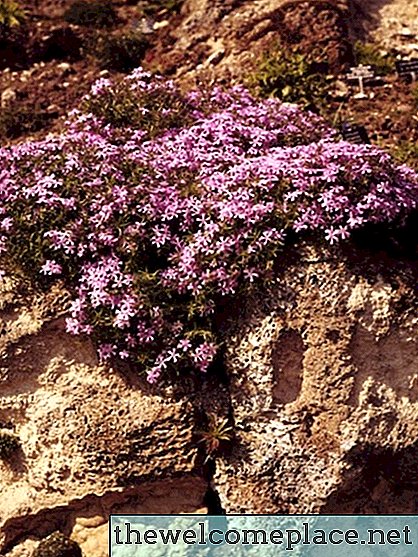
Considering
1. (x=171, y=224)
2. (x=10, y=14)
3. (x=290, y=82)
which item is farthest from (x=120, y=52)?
(x=171, y=224)

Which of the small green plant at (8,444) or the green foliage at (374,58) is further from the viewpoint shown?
the green foliage at (374,58)

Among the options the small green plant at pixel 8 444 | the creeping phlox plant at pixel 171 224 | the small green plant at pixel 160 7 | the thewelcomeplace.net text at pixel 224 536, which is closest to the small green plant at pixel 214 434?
the creeping phlox plant at pixel 171 224

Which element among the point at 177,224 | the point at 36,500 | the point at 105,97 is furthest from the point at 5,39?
the point at 36,500

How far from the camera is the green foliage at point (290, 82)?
977 centimetres

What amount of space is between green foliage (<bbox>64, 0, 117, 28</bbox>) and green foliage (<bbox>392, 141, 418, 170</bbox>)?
16.0ft

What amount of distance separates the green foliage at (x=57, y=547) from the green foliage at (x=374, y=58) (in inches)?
255

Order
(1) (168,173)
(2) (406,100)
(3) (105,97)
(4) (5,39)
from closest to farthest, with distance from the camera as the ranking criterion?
(1) (168,173)
(3) (105,97)
(2) (406,100)
(4) (5,39)

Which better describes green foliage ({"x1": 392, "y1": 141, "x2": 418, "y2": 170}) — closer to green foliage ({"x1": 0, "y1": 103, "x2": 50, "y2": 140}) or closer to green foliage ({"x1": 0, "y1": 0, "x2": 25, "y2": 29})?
green foliage ({"x1": 0, "y1": 103, "x2": 50, "y2": 140})

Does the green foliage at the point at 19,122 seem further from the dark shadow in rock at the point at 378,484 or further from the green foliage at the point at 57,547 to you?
the dark shadow in rock at the point at 378,484

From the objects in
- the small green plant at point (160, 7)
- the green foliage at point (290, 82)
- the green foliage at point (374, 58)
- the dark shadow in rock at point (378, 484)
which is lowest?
the dark shadow in rock at point (378, 484)

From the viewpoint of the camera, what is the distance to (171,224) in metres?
6.77

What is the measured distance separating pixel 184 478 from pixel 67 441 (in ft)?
3.06

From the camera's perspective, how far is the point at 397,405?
691 centimetres

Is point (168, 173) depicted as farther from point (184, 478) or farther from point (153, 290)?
point (184, 478)
